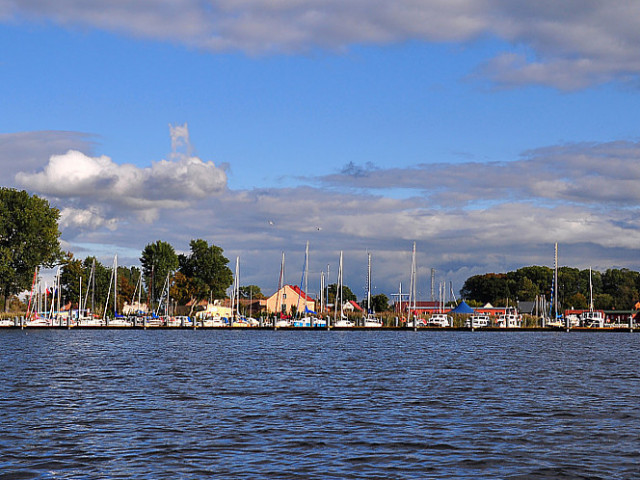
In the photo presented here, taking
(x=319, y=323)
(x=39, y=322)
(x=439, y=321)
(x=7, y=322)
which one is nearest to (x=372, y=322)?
(x=319, y=323)

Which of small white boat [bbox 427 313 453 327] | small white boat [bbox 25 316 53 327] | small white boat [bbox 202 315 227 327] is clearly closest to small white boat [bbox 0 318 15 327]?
small white boat [bbox 25 316 53 327]

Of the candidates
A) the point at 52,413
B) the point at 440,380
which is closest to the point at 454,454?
the point at 52,413

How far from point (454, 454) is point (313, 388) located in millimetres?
19057

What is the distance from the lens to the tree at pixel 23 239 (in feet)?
483

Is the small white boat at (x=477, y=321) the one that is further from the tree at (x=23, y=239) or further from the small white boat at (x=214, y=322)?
the tree at (x=23, y=239)

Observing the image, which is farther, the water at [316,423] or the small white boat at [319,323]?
the small white boat at [319,323]

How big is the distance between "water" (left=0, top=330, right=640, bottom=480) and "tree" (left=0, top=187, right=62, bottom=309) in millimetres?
98236

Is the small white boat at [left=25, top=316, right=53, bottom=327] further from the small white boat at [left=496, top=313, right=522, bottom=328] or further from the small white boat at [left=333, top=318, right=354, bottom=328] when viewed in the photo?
the small white boat at [left=496, top=313, right=522, bottom=328]

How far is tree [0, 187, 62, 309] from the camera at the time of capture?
147 meters

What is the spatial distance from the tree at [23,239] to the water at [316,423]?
3868 inches

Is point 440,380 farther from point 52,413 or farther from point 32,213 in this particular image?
point 32,213

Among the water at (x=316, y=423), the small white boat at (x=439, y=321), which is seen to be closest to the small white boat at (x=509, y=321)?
the small white boat at (x=439, y=321)

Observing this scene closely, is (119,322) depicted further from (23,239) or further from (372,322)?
(372,322)

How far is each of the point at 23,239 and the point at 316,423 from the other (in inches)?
5153
